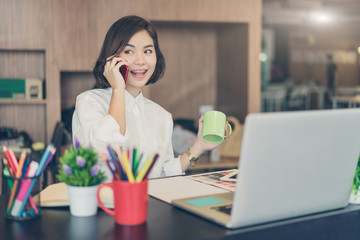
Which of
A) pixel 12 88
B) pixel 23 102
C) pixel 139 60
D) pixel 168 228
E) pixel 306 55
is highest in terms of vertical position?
pixel 306 55

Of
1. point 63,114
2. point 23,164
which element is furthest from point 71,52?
point 23,164

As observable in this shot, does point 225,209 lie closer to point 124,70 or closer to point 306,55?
point 124,70

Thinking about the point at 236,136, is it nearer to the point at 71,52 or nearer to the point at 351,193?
the point at 71,52

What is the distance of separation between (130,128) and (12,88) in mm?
2217

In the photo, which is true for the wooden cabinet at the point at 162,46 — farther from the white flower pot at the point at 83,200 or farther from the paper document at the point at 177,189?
the white flower pot at the point at 83,200

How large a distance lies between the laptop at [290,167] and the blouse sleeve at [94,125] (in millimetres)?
482

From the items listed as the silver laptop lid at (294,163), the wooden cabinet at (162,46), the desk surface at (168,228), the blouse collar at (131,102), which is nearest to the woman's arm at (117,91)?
the blouse collar at (131,102)

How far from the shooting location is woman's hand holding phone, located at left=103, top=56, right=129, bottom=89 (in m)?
1.82

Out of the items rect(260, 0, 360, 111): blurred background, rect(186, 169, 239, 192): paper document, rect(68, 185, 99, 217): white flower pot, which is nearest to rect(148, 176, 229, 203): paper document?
rect(186, 169, 239, 192): paper document

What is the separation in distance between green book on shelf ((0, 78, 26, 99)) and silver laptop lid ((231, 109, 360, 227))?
3.21 meters

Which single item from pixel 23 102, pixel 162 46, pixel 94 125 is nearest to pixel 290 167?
pixel 94 125

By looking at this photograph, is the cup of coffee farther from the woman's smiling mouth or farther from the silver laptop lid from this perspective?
the woman's smiling mouth

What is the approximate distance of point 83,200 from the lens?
4.11 feet

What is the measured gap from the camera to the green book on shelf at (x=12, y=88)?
13.0 ft
